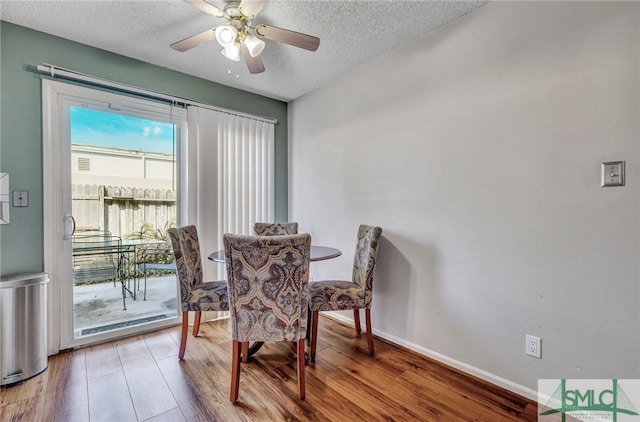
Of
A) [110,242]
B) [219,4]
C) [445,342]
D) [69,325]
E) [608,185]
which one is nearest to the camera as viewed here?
[608,185]

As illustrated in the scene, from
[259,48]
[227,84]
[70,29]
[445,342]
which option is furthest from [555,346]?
[70,29]

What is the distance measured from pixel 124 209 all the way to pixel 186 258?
2.82ft

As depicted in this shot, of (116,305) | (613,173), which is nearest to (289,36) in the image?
(613,173)

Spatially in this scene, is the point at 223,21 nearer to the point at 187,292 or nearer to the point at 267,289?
the point at 267,289

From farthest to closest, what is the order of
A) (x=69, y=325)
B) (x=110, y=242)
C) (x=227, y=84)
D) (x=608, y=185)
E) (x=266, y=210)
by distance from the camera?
(x=266, y=210) → (x=227, y=84) → (x=110, y=242) → (x=69, y=325) → (x=608, y=185)

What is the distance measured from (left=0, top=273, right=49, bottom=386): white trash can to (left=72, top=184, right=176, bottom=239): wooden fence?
1.90 feet

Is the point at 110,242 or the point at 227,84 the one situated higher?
the point at 227,84

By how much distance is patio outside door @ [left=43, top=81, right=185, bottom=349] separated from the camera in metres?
2.30

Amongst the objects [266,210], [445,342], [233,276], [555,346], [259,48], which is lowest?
[445,342]

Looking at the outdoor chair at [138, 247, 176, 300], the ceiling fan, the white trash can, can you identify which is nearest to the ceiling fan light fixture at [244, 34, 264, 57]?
the ceiling fan

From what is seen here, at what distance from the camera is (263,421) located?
59.6 inches

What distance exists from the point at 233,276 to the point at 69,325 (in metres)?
1.73

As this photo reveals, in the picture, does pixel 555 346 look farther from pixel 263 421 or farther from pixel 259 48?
pixel 259 48

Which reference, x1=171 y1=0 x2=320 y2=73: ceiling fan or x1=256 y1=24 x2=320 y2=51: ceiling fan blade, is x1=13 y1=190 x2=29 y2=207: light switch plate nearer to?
x1=171 y1=0 x2=320 y2=73: ceiling fan
